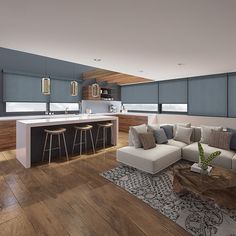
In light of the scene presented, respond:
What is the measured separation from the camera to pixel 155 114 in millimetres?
7145

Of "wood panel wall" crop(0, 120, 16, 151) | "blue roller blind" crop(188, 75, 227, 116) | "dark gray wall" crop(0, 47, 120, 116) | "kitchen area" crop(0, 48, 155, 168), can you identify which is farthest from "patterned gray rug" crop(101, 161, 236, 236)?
"dark gray wall" crop(0, 47, 120, 116)

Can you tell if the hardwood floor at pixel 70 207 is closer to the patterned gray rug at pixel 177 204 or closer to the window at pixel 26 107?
the patterned gray rug at pixel 177 204

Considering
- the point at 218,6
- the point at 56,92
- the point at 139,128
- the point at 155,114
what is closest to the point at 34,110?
the point at 56,92

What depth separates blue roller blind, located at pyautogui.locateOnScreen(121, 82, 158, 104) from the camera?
7543 millimetres

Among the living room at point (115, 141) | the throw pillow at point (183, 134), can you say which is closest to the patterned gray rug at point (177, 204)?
the living room at point (115, 141)

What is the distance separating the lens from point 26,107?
19.4 ft

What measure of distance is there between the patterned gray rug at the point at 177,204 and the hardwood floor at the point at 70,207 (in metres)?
0.13

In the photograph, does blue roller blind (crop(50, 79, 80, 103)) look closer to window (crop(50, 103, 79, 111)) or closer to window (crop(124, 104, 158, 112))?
window (crop(50, 103, 79, 111))

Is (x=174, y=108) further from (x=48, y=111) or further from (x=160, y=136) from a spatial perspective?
(x=48, y=111)

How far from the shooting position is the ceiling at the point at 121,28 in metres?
1.75

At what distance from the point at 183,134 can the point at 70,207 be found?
3199 millimetres

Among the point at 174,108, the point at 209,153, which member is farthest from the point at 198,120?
the point at 209,153

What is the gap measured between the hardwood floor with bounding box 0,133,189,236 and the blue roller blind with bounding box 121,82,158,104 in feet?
16.8

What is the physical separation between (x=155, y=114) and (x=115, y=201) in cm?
524
